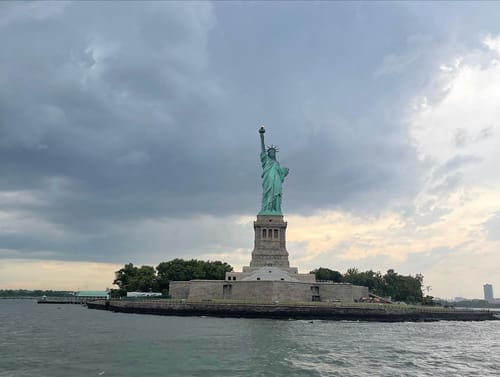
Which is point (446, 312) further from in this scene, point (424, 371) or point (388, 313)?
point (424, 371)

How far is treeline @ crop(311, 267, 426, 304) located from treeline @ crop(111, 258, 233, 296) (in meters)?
24.7

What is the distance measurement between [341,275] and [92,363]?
83.6 metres

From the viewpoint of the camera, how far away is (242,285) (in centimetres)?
6594

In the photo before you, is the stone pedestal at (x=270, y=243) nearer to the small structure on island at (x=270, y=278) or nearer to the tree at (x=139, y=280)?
the small structure on island at (x=270, y=278)

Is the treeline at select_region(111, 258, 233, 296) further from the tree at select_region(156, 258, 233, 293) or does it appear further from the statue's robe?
the statue's robe

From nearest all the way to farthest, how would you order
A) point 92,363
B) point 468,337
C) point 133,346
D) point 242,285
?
point 92,363 < point 133,346 < point 468,337 < point 242,285

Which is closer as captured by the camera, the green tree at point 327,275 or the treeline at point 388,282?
the treeline at point 388,282

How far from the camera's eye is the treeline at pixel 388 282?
93887 mm

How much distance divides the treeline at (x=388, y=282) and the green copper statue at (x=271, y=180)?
27.0 metres

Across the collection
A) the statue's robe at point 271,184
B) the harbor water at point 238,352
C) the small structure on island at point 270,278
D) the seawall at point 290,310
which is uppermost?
the statue's robe at point 271,184

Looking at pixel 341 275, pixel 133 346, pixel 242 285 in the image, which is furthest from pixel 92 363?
pixel 341 275

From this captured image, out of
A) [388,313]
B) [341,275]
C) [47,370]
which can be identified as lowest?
[47,370]

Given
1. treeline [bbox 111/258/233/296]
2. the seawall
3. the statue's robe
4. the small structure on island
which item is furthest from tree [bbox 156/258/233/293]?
the seawall

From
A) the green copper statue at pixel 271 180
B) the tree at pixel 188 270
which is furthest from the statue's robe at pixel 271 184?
the tree at pixel 188 270
